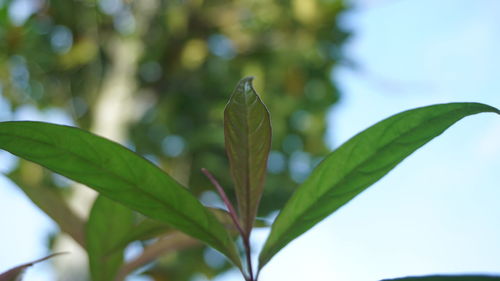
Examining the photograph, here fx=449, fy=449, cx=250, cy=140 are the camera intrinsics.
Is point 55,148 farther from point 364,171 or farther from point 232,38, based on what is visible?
point 232,38

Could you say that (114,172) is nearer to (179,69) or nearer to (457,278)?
(457,278)

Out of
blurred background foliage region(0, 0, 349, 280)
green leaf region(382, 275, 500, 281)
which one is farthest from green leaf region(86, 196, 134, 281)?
blurred background foliage region(0, 0, 349, 280)

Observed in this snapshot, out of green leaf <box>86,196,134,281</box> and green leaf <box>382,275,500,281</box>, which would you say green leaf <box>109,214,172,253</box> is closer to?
green leaf <box>86,196,134,281</box>

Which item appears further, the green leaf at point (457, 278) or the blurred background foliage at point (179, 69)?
the blurred background foliage at point (179, 69)

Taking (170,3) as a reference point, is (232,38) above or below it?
below

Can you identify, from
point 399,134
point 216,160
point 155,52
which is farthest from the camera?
point 216,160

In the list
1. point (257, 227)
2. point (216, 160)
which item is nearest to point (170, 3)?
point (216, 160)

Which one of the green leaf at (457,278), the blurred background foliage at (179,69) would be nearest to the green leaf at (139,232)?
the green leaf at (457,278)

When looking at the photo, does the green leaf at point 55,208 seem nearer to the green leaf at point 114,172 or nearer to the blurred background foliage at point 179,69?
the green leaf at point 114,172
